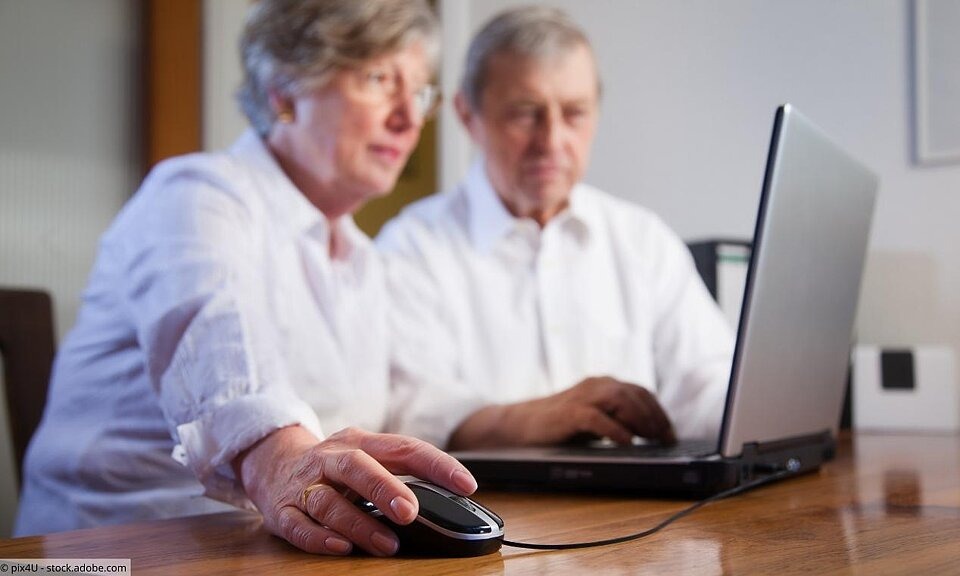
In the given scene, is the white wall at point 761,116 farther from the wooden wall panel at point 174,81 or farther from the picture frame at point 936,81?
the wooden wall panel at point 174,81

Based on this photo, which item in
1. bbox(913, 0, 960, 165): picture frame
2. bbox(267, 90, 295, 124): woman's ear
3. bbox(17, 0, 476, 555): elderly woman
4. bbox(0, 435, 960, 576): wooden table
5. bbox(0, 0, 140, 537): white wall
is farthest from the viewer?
bbox(0, 0, 140, 537): white wall

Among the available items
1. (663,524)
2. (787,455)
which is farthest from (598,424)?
(663,524)

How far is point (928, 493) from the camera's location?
0.91 metres

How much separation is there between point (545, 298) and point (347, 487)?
114 centimetres

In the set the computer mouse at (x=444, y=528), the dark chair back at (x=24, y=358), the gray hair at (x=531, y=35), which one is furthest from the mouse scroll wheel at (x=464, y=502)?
the gray hair at (x=531, y=35)

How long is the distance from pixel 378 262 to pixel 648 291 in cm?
53

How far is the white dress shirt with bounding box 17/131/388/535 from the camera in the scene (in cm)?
79

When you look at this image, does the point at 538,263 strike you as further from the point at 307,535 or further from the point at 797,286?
the point at 307,535

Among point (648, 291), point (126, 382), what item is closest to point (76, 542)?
point (126, 382)

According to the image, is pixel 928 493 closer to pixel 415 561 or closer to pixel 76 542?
pixel 415 561

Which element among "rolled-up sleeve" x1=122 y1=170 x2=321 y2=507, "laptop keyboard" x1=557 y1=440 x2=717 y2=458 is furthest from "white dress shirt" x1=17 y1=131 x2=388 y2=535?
"laptop keyboard" x1=557 y1=440 x2=717 y2=458

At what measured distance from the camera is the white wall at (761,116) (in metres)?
1.94

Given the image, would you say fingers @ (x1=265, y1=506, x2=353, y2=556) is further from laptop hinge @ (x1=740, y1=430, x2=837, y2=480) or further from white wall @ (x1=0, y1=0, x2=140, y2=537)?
white wall @ (x1=0, y1=0, x2=140, y2=537)

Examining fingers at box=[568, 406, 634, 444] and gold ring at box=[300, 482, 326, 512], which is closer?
gold ring at box=[300, 482, 326, 512]
